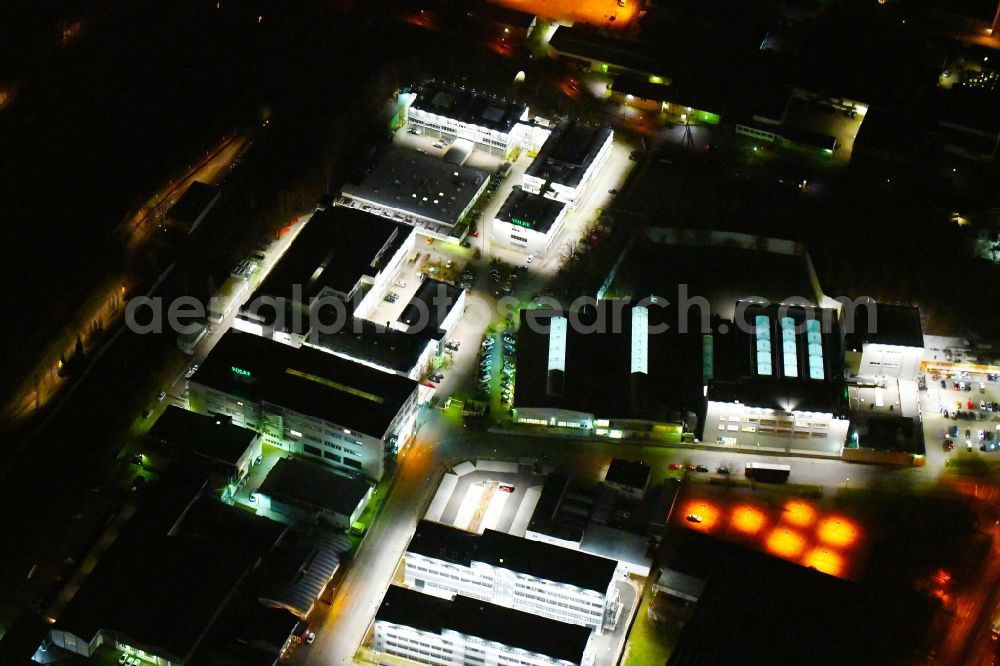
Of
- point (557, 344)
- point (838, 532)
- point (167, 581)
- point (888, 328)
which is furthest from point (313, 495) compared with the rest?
point (888, 328)

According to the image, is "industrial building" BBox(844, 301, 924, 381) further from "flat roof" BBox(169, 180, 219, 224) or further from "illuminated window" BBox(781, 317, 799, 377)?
"flat roof" BBox(169, 180, 219, 224)

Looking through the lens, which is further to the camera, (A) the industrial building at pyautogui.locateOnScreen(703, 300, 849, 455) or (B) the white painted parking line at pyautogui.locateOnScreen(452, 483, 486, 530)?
(A) the industrial building at pyautogui.locateOnScreen(703, 300, 849, 455)

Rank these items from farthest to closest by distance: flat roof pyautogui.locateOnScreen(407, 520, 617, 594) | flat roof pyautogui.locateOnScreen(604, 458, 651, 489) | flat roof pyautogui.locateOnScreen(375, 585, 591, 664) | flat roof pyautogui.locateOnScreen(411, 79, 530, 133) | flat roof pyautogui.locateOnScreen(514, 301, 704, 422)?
flat roof pyautogui.locateOnScreen(411, 79, 530, 133) → flat roof pyautogui.locateOnScreen(514, 301, 704, 422) → flat roof pyautogui.locateOnScreen(604, 458, 651, 489) → flat roof pyautogui.locateOnScreen(407, 520, 617, 594) → flat roof pyautogui.locateOnScreen(375, 585, 591, 664)

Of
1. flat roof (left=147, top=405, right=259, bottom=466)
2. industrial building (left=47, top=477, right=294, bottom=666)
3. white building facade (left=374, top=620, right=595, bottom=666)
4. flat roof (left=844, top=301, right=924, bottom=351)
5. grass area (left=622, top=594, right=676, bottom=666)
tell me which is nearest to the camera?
white building facade (left=374, top=620, right=595, bottom=666)

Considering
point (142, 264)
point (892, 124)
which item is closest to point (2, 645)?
point (142, 264)

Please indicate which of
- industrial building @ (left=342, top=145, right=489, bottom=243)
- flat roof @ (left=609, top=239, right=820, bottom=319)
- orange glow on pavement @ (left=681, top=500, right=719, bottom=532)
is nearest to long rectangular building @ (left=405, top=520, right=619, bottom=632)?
orange glow on pavement @ (left=681, top=500, right=719, bottom=532)

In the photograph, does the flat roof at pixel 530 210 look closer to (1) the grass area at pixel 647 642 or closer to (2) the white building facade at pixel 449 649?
(1) the grass area at pixel 647 642
